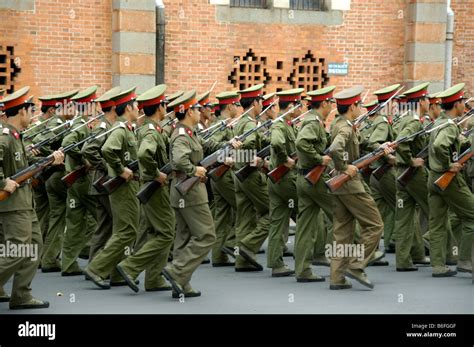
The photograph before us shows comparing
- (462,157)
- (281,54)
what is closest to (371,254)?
(462,157)

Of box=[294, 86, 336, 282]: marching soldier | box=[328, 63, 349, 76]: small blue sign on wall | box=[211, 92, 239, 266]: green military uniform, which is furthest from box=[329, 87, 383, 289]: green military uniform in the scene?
box=[328, 63, 349, 76]: small blue sign on wall

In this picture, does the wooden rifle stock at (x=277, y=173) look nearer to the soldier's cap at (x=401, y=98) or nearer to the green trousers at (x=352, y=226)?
the green trousers at (x=352, y=226)

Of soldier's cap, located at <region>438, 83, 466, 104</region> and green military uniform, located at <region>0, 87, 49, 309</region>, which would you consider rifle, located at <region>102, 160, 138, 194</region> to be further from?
soldier's cap, located at <region>438, 83, 466, 104</region>

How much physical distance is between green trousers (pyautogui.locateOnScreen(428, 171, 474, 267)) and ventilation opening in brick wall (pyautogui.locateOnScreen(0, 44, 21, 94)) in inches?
343

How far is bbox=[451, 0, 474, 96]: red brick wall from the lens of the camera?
22.2 metres

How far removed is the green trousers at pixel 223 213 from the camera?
13.5m

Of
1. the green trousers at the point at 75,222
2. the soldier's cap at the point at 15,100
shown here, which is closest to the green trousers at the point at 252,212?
the green trousers at the point at 75,222

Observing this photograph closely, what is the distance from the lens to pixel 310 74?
2081 cm

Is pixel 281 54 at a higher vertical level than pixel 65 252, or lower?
higher

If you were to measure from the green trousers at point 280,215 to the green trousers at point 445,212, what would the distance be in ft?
5.11

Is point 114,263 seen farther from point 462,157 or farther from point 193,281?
point 462,157
